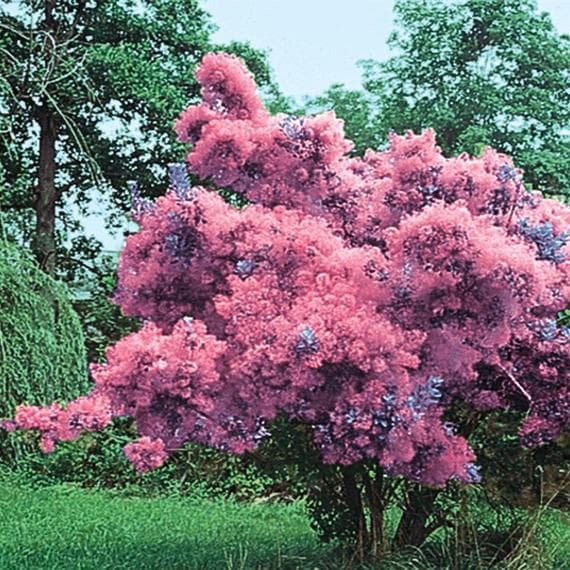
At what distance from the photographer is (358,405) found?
3598 millimetres

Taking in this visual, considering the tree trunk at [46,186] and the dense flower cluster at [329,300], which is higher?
the tree trunk at [46,186]

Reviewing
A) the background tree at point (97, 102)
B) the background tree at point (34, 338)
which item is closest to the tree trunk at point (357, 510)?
the background tree at point (34, 338)

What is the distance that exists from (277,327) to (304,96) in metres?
10.5

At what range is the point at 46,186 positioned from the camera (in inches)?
429

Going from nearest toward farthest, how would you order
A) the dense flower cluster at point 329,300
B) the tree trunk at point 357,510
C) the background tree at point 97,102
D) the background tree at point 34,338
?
the dense flower cluster at point 329,300 < the tree trunk at point 357,510 < the background tree at point 34,338 < the background tree at point 97,102

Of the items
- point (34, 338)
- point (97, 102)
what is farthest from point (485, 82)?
point (34, 338)

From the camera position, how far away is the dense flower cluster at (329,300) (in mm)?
3562

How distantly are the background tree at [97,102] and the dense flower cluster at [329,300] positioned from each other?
5.92 meters

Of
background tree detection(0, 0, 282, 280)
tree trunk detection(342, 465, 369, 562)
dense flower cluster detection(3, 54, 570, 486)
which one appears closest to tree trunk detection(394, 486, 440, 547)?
tree trunk detection(342, 465, 369, 562)

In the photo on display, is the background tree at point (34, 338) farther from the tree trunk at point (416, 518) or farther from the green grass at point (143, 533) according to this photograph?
the tree trunk at point (416, 518)

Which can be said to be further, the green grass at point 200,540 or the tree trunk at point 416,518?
the tree trunk at point 416,518

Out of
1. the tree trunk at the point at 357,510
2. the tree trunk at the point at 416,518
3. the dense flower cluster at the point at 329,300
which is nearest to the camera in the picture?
the dense flower cluster at the point at 329,300

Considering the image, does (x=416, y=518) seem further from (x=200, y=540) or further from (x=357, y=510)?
(x=200, y=540)

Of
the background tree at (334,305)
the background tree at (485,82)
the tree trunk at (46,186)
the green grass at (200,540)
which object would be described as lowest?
the green grass at (200,540)
